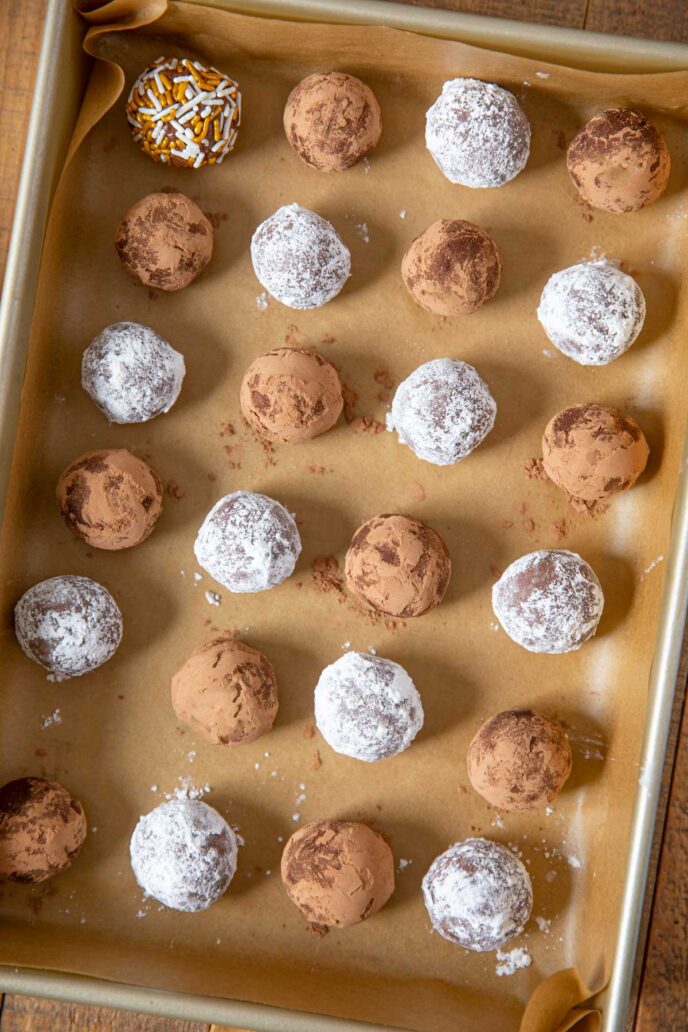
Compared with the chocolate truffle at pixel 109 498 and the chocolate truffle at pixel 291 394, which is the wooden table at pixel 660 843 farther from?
the chocolate truffle at pixel 291 394

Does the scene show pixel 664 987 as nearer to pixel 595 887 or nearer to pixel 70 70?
pixel 595 887

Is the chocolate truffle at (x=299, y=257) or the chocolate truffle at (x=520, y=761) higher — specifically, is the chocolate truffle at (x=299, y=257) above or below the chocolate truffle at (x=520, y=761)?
above

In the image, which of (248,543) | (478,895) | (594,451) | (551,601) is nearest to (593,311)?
(594,451)

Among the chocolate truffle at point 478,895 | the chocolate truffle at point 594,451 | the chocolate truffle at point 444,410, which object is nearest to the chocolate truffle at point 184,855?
the chocolate truffle at point 478,895

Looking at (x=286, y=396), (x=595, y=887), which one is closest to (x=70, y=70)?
(x=286, y=396)

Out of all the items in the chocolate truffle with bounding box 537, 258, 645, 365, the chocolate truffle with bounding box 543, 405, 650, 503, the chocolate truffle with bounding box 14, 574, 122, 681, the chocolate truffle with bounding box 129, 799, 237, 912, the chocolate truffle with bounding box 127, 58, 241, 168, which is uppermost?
the chocolate truffle with bounding box 127, 58, 241, 168

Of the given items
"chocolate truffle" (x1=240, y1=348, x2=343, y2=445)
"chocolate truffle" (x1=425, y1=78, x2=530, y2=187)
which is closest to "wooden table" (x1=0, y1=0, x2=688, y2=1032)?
"chocolate truffle" (x1=425, y1=78, x2=530, y2=187)

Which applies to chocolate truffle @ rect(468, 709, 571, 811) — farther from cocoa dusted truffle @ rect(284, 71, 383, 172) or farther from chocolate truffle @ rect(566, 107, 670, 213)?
cocoa dusted truffle @ rect(284, 71, 383, 172)

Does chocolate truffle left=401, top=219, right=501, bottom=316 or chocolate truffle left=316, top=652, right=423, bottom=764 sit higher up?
chocolate truffle left=401, top=219, right=501, bottom=316
